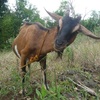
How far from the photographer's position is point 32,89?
4.46 m

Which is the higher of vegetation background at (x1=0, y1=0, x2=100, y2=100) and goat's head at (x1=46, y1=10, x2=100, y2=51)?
goat's head at (x1=46, y1=10, x2=100, y2=51)

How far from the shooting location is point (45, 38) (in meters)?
4.11

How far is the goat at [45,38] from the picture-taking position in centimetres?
353

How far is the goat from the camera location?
353cm

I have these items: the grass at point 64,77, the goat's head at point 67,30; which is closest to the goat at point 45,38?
the goat's head at point 67,30

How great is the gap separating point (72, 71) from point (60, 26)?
1.53 meters

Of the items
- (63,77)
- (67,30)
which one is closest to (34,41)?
(63,77)

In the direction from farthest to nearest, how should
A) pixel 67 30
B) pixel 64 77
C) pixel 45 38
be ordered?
pixel 64 77 < pixel 45 38 < pixel 67 30

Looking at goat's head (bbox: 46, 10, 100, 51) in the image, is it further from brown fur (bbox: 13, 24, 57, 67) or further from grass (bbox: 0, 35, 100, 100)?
grass (bbox: 0, 35, 100, 100)

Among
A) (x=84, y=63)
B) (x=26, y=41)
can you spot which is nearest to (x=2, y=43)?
(x=84, y=63)

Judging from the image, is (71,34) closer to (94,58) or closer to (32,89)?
(32,89)

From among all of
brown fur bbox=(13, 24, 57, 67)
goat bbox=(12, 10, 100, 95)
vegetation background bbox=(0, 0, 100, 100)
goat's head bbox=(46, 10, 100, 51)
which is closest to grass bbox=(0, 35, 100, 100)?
vegetation background bbox=(0, 0, 100, 100)

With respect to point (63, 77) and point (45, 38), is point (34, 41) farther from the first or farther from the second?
point (63, 77)

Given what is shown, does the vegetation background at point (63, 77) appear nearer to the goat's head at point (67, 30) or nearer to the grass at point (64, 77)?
the grass at point (64, 77)
